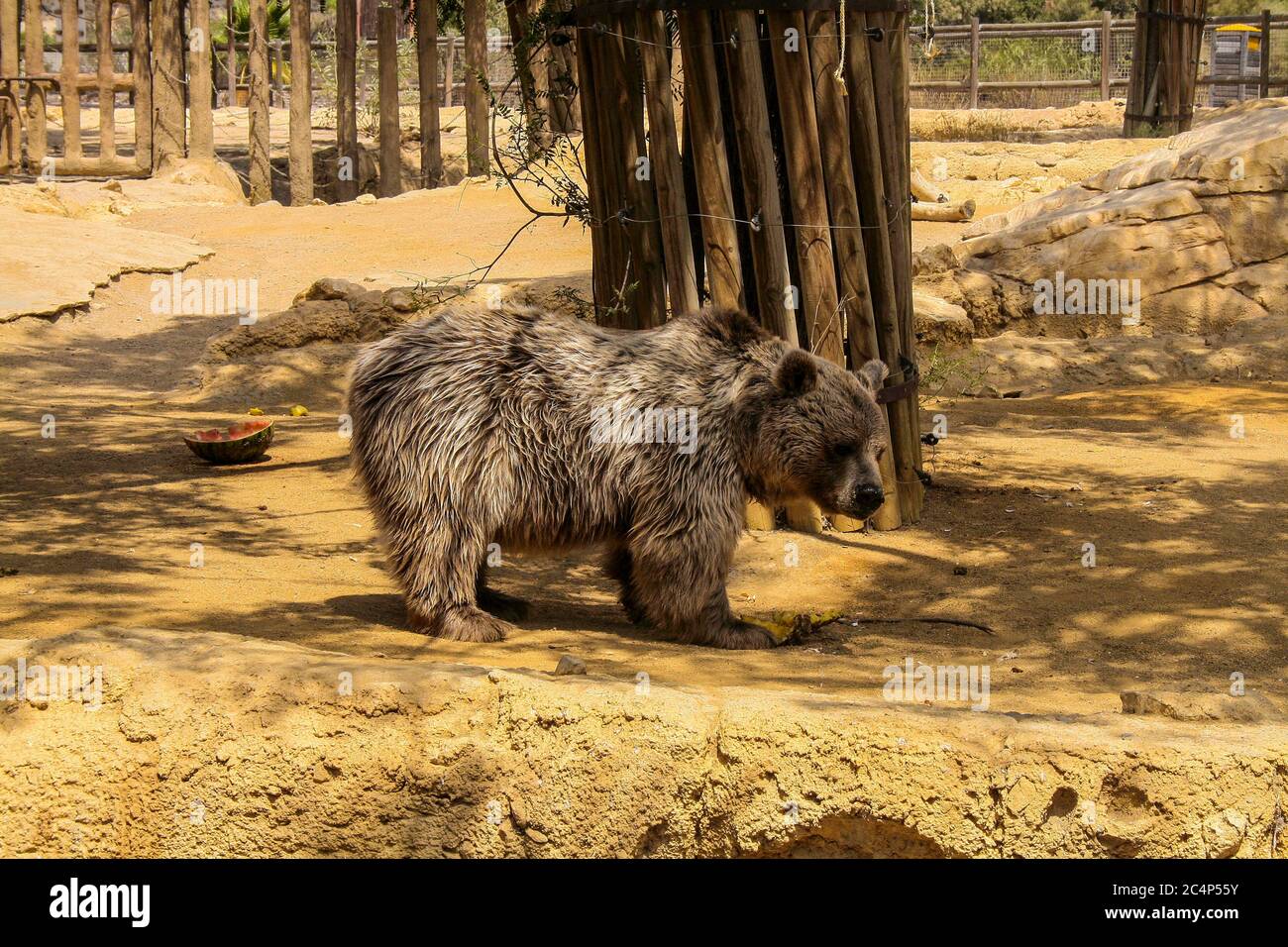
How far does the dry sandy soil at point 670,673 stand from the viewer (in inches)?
162

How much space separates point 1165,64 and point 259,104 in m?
14.1

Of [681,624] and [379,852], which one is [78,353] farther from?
[379,852]

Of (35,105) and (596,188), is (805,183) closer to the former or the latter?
(596,188)

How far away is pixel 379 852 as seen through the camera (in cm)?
420

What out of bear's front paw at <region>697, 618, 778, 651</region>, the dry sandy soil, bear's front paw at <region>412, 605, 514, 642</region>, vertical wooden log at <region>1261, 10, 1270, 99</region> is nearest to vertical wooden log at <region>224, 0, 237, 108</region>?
vertical wooden log at <region>1261, 10, 1270, 99</region>

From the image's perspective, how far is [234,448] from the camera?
8.82m

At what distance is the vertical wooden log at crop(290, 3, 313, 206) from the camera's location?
72.7 feet

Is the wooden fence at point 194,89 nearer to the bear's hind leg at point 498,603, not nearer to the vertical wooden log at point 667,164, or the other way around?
the vertical wooden log at point 667,164

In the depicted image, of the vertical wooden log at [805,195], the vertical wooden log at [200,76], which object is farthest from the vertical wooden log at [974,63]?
the vertical wooden log at [805,195]

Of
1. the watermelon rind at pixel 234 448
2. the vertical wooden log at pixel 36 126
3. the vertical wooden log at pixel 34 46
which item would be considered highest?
the vertical wooden log at pixel 34 46

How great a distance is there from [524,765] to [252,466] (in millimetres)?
5257

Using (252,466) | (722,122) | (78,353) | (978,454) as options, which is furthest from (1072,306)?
(78,353)

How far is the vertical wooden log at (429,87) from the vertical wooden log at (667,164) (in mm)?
16454

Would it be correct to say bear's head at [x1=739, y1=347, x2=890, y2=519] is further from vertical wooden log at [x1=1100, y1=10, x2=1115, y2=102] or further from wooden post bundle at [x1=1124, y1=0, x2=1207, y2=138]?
vertical wooden log at [x1=1100, y1=10, x2=1115, y2=102]
